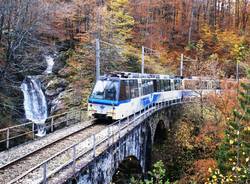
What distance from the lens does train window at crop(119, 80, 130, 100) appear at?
67.1 ft

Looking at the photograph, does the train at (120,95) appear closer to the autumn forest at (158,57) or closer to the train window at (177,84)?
the autumn forest at (158,57)

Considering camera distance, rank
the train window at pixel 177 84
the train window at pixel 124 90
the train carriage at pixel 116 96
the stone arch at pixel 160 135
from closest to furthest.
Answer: the train carriage at pixel 116 96
the train window at pixel 124 90
the stone arch at pixel 160 135
the train window at pixel 177 84

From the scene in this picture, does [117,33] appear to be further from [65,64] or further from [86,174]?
[86,174]

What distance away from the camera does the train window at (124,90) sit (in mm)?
20453

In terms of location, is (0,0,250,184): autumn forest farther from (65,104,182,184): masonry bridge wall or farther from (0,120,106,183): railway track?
(0,120,106,183): railway track

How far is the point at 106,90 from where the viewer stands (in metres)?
20.5

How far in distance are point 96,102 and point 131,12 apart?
36.1 meters

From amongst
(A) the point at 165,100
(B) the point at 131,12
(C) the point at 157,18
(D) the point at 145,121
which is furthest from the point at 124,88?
(C) the point at 157,18

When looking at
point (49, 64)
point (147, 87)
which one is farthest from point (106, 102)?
point (49, 64)

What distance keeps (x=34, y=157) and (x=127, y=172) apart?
11.3m

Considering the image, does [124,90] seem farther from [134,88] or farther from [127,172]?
[127,172]

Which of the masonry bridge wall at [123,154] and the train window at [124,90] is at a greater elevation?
the train window at [124,90]

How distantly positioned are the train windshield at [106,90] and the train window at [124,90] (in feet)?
1.18

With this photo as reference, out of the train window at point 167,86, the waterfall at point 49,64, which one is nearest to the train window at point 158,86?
the train window at point 167,86
